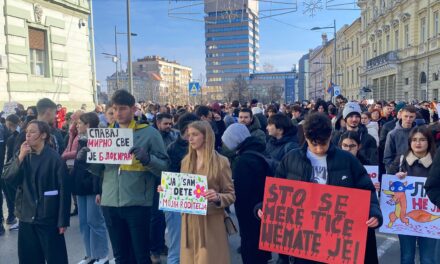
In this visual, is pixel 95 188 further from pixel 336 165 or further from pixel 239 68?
pixel 239 68

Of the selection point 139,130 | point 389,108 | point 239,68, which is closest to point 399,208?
point 139,130

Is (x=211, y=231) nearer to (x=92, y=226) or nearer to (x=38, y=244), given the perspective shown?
(x=38, y=244)

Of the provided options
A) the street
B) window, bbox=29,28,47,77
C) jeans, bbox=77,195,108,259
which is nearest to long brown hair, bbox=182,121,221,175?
jeans, bbox=77,195,108,259

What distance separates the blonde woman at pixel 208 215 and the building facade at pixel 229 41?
10449mm

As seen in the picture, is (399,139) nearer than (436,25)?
Yes

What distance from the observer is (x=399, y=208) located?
4141 millimetres

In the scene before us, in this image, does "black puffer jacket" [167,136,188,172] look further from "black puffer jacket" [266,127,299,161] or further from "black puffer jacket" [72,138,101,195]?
"black puffer jacket" [266,127,299,161]

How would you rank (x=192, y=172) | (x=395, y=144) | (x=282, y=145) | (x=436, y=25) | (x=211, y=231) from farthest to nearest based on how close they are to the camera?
1. (x=436, y=25)
2. (x=395, y=144)
3. (x=282, y=145)
4. (x=192, y=172)
5. (x=211, y=231)

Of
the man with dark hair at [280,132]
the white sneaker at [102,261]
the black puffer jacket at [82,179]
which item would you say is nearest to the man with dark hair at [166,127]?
the black puffer jacket at [82,179]

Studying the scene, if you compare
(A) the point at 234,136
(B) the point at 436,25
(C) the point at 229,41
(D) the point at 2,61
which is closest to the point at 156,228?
(A) the point at 234,136

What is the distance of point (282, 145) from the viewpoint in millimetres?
5188

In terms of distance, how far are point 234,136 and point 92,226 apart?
2.41m

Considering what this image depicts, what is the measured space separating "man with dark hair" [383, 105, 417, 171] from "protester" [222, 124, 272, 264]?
2739mm

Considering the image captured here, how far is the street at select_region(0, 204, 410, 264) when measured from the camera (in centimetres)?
532
